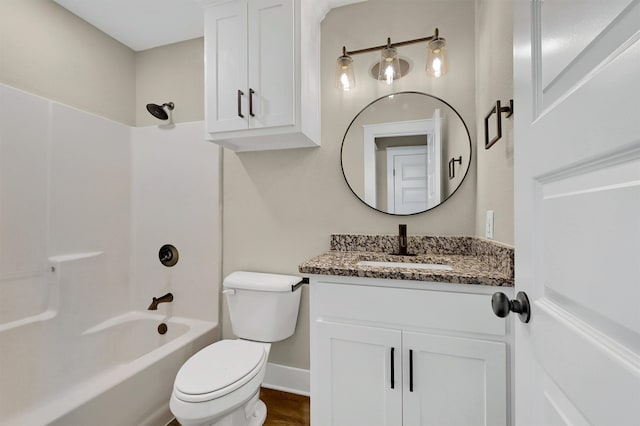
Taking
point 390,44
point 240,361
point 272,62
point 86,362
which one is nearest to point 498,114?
point 390,44

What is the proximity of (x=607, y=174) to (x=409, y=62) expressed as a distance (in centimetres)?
149

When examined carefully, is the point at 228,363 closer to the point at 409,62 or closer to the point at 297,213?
the point at 297,213

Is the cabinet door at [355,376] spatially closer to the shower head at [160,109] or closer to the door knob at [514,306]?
the door knob at [514,306]

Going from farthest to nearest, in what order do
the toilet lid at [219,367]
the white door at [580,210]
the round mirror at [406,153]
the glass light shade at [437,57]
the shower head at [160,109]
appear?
the shower head at [160,109] → the round mirror at [406,153] → the glass light shade at [437,57] → the toilet lid at [219,367] → the white door at [580,210]

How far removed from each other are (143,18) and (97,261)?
1734 mm

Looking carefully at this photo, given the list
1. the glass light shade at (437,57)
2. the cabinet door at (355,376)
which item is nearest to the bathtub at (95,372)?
the cabinet door at (355,376)

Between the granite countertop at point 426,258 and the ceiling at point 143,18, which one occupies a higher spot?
the ceiling at point 143,18

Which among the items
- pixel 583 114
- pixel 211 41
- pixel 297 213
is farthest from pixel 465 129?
pixel 211 41

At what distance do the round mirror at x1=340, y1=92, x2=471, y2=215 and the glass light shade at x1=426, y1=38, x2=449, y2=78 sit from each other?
0.44 ft

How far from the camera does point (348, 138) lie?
1.68m

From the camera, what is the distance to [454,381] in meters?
0.98

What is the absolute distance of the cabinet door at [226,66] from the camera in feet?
5.03

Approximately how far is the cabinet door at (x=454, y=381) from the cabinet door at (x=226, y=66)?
1.39 metres

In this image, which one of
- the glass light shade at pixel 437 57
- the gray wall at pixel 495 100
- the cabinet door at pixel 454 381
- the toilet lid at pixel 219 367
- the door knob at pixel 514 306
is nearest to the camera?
the door knob at pixel 514 306
